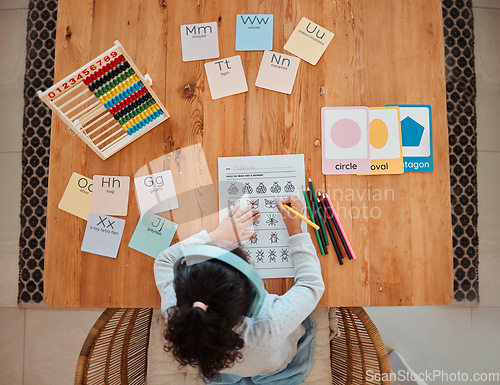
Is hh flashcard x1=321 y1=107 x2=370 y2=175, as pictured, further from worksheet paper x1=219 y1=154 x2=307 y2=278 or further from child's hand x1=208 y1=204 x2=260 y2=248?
child's hand x1=208 y1=204 x2=260 y2=248

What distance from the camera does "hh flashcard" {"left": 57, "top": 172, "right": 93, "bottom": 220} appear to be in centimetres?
113

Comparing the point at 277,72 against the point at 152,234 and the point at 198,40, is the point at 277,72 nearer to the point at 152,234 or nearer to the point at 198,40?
the point at 198,40

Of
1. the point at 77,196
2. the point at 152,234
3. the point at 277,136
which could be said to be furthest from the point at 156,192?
the point at 277,136

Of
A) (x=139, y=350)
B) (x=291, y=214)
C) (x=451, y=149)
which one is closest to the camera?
(x=291, y=214)

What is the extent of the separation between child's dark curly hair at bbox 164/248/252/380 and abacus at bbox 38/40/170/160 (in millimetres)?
474

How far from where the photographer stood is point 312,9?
3.82 ft

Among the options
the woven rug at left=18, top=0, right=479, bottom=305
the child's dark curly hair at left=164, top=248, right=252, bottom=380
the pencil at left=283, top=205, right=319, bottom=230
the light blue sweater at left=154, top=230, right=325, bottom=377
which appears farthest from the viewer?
the woven rug at left=18, top=0, right=479, bottom=305

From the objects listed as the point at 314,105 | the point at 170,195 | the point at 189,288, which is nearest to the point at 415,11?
the point at 314,105

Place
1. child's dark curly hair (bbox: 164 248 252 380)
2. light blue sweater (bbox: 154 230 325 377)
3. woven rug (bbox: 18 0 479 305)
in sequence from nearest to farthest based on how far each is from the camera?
child's dark curly hair (bbox: 164 248 252 380) < light blue sweater (bbox: 154 230 325 377) < woven rug (bbox: 18 0 479 305)

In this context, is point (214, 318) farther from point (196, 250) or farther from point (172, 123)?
point (172, 123)

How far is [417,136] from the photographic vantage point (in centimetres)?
113

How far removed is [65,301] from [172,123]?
1.99 feet

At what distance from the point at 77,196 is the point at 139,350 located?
53cm

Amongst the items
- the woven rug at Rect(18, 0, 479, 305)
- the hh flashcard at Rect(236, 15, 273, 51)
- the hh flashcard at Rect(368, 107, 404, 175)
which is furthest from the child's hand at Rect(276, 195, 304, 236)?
the woven rug at Rect(18, 0, 479, 305)
